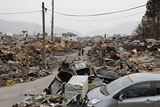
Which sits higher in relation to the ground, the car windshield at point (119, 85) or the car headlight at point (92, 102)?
the car windshield at point (119, 85)

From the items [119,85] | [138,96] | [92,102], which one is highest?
[119,85]

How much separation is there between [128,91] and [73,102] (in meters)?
1.93

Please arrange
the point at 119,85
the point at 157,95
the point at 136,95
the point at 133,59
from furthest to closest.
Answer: the point at 133,59
the point at 119,85
the point at 136,95
the point at 157,95

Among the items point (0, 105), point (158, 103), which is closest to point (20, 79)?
point (0, 105)

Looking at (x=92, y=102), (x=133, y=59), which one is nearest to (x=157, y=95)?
(x=92, y=102)

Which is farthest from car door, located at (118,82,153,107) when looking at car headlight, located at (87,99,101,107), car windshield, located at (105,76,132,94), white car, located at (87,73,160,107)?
car headlight, located at (87,99,101,107)

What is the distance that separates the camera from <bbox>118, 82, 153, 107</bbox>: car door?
159 inches

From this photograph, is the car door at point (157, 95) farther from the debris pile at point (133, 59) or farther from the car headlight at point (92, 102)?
the debris pile at point (133, 59)

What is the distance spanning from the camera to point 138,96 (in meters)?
4.20

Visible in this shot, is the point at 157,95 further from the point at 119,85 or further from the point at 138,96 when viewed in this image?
the point at 119,85

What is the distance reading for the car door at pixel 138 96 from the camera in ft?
13.3

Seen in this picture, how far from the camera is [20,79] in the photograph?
463 inches

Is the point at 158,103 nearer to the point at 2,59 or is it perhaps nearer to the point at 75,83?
the point at 75,83

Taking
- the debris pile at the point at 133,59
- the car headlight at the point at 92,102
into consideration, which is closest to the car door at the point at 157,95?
the car headlight at the point at 92,102
